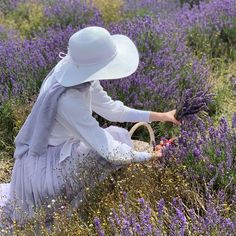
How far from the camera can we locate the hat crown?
264cm

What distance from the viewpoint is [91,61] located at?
2682mm

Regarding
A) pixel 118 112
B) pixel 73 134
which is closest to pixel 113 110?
pixel 118 112

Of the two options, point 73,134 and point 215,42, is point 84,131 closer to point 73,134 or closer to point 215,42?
point 73,134

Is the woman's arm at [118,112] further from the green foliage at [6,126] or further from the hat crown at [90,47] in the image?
the green foliage at [6,126]

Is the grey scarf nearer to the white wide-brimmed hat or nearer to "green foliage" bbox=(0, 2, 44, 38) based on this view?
the white wide-brimmed hat

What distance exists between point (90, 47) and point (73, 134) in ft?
1.73

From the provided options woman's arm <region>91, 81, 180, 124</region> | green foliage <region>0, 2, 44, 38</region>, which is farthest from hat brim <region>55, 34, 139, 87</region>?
green foliage <region>0, 2, 44, 38</region>

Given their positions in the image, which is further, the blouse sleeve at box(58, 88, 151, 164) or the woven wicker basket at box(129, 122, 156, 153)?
the woven wicker basket at box(129, 122, 156, 153)

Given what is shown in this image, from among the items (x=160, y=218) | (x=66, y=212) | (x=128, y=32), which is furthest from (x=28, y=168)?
(x=128, y=32)

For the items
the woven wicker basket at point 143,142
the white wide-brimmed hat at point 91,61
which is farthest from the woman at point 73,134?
the woven wicker basket at point 143,142

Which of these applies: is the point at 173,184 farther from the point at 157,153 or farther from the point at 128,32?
the point at 128,32

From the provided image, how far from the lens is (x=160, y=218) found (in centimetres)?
220

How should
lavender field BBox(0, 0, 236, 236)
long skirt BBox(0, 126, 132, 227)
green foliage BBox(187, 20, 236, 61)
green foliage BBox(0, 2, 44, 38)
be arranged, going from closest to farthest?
lavender field BBox(0, 0, 236, 236), long skirt BBox(0, 126, 132, 227), green foliage BBox(187, 20, 236, 61), green foliage BBox(0, 2, 44, 38)

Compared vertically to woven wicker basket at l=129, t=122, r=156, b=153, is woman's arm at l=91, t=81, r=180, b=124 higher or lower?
higher
